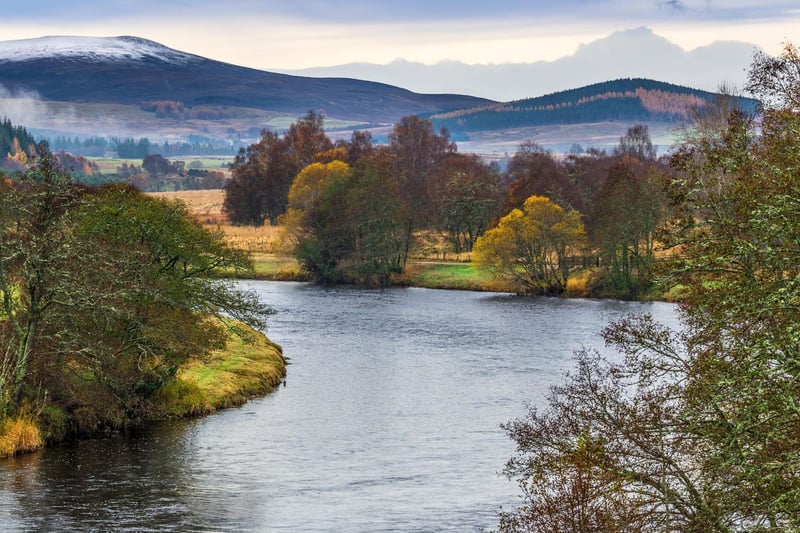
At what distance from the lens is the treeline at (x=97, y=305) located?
44.9 m

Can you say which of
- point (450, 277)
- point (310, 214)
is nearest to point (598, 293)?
point (450, 277)

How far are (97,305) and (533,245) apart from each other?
6690cm

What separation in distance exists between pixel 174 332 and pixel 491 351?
27.1 metres

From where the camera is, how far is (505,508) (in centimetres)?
3759

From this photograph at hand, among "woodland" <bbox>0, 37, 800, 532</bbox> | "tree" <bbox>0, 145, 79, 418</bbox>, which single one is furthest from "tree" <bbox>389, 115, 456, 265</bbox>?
"tree" <bbox>0, 145, 79, 418</bbox>

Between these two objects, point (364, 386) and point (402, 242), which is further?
point (402, 242)

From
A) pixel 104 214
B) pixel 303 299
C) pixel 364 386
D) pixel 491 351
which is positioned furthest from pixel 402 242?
pixel 104 214

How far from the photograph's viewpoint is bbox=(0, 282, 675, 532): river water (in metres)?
36.5

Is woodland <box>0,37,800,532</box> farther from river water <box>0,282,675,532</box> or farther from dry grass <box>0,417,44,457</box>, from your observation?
river water <box>0,282,675,532</box>

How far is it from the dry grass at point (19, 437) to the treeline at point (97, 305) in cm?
9

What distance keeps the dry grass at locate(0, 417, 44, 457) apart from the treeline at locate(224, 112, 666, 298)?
211ft

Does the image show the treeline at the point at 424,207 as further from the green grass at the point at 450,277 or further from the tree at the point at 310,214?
the green grass at the point at 450,277

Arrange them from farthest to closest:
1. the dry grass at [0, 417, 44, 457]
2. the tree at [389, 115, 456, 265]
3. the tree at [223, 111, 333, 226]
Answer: the tree at [389, 115, 456, 265] → the tree at [223, 111, 333, 226] → the dry grass at [0, 417, 44, 457]

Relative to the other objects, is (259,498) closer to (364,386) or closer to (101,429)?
(101,429)
